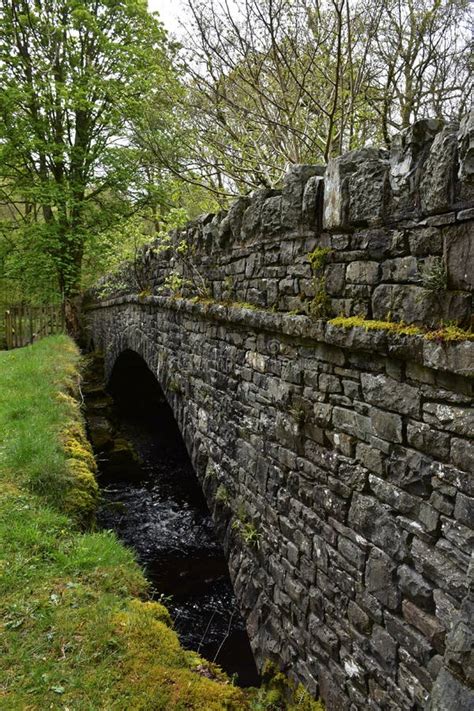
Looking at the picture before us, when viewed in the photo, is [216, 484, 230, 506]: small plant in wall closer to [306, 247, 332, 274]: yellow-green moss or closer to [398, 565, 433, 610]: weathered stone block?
[398, 565, 433, 610]: weathered stone block

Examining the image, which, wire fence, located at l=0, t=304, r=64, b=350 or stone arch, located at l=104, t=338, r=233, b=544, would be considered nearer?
stone arch, located at l=104, t=338, r=233, b=544

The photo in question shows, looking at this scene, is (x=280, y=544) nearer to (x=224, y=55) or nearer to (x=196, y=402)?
(x=196, y=402)

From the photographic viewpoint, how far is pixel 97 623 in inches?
131

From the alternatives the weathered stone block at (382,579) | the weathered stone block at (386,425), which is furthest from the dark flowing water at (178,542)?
the weathered stone block at (386,425)

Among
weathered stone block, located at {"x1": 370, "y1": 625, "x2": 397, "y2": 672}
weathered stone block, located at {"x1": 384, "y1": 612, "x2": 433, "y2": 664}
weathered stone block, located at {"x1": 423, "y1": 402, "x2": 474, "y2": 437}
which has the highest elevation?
weathered stone block, located at {"x1": 423, "y1": 402, "x2": 474, "y2": 437}

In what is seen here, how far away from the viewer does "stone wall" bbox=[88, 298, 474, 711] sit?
236 cm

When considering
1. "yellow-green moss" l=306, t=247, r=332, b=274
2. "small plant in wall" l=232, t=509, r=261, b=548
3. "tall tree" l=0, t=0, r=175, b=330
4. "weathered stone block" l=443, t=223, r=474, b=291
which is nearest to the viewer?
"weathered stone block" l=443, t=223, r=474, b=291

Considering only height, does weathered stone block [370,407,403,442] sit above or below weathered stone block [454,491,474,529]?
above

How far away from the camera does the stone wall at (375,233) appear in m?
2.28

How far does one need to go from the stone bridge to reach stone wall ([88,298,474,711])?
0.4 inches

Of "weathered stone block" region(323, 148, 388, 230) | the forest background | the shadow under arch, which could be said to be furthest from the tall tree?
"weathered stone block" region(323, 148, 388, 230)

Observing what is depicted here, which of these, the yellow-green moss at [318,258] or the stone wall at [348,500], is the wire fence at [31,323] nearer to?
the stone wall at [348,500]

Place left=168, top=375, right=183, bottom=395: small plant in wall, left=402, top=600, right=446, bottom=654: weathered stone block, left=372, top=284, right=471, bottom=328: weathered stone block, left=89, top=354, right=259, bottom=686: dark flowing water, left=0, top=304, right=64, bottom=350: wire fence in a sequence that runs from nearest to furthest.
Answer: left=372, top=284, right=471, bottom=328: weathered stone block → left=402, top=600, right=446, bottom=654: weathered stone block → left=89, top=354, right=259, bottom=686: dark flowing water → left=168, top=375, right=183, bottom=395: small plant in wall → left=0, top=304, right=64, bottom=350: wire fence

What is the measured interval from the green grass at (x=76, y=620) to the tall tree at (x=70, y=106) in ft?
33.6
